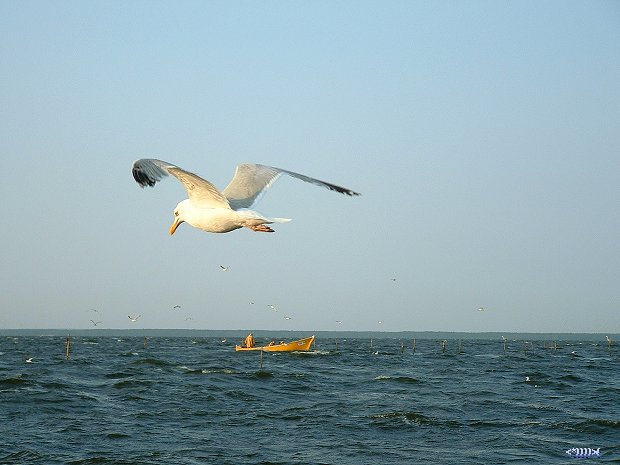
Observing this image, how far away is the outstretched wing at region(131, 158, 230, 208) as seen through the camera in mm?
10836

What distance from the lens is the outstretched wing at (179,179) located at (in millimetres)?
10836

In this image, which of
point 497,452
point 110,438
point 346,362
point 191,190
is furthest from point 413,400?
point 346,362

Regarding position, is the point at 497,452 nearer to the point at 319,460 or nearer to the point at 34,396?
the point at 319,460

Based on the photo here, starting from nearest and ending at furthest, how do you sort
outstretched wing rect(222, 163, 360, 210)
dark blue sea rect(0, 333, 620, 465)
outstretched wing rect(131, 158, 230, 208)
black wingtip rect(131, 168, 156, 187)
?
1. outstretched wing rect(131, 158, 230, 208)
2. black wingtip rect(131, 168, 156, 187)
3. outstretched wing rect(222, 163, 360, 210)
4. dark blue sea rect(0, 333, 620, 465)

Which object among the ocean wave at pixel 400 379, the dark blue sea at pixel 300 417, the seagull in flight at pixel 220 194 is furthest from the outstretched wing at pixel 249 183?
the ocean wave at pixel 400 379

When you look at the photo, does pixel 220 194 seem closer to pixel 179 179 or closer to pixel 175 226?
pixel 179 179

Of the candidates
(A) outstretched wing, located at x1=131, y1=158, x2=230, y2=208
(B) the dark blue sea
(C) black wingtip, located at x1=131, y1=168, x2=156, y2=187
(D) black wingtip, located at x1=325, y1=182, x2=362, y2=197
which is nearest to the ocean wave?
(B) the dark blue sea

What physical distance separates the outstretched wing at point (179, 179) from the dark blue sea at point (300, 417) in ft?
28.4

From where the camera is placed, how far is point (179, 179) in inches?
438

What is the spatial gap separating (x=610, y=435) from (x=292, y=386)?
1483 centimetres

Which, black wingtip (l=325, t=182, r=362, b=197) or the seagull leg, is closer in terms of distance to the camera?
black wingtip (l=325, t=182, r=362, b=197)

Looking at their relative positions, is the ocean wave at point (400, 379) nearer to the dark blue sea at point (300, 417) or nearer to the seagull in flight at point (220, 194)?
the dark blue sea at point (300, 417)

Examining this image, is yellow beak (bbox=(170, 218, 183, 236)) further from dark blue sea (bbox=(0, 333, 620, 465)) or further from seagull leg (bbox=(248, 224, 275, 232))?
dark blue sea (bbox=(0, 333, 620, 465))

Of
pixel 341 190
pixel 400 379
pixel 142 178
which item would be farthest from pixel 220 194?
pixel 400 379
